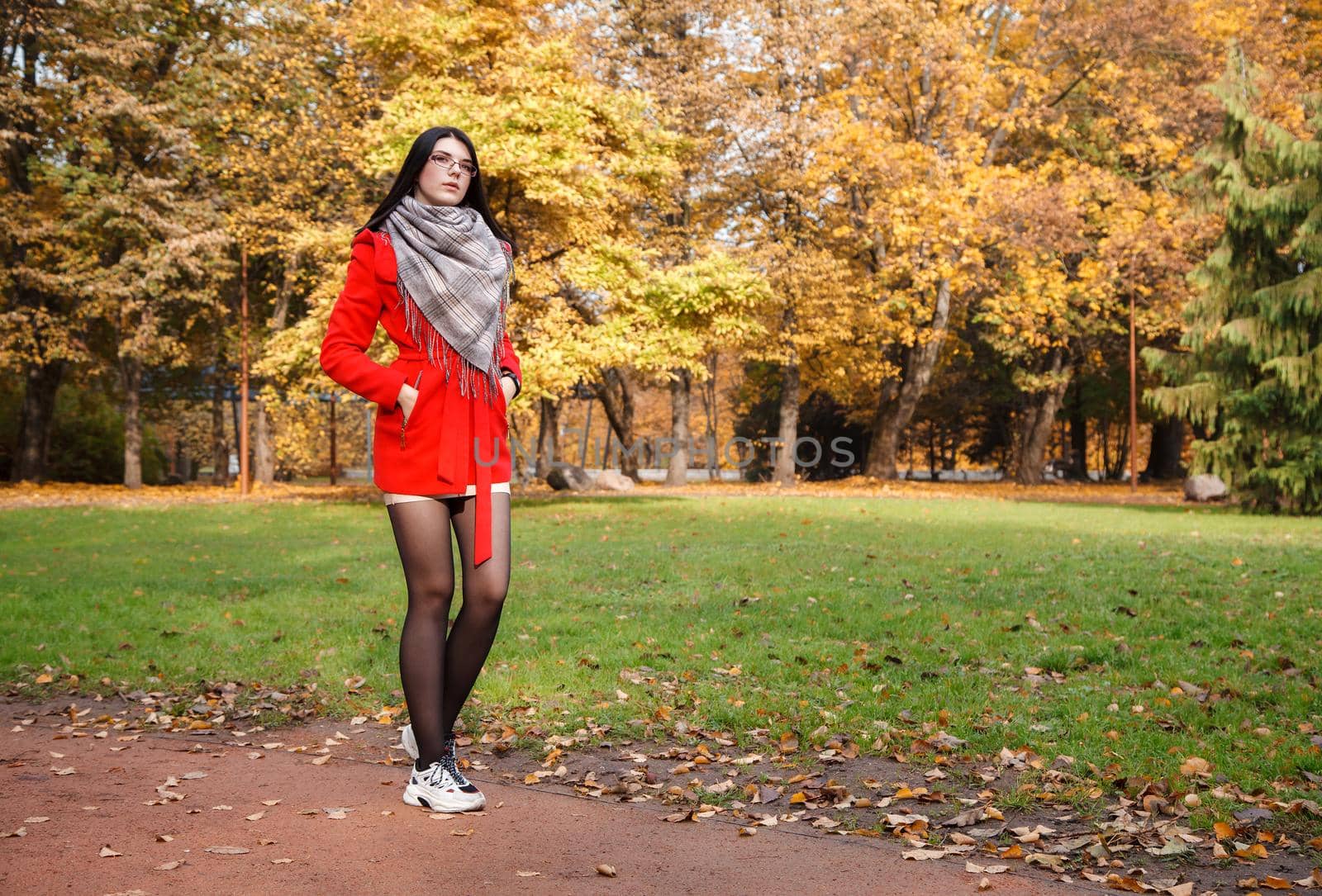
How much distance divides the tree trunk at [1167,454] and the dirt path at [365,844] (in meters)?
37.0

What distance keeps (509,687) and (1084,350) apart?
29182 mm

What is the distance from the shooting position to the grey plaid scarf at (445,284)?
4.14 metres

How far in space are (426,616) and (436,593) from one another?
97 millimetres

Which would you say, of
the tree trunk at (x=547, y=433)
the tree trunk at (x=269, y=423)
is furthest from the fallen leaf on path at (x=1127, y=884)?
the tree trunk at (x=547, y=433)

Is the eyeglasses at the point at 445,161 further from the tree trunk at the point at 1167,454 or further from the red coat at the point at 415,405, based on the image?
the tree trunk at the point at 1167,454

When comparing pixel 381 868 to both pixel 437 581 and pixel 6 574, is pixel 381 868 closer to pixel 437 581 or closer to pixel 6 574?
pixel 437 581

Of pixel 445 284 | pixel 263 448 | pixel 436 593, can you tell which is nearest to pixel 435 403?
pixel 445 284

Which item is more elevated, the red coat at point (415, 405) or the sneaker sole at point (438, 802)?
the red coat at point (415, 405)

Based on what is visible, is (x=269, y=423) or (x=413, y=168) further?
(x=269, y=423)

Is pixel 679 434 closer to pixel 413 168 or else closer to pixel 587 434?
pixel 587 434

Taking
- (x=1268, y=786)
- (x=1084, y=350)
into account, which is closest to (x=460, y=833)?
(x=1268, y=786)

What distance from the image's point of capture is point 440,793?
4.26m

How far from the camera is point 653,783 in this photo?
16.1 ft

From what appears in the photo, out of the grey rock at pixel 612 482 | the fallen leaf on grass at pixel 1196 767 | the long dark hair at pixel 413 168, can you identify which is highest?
the long dark hair at pixel 413 168
